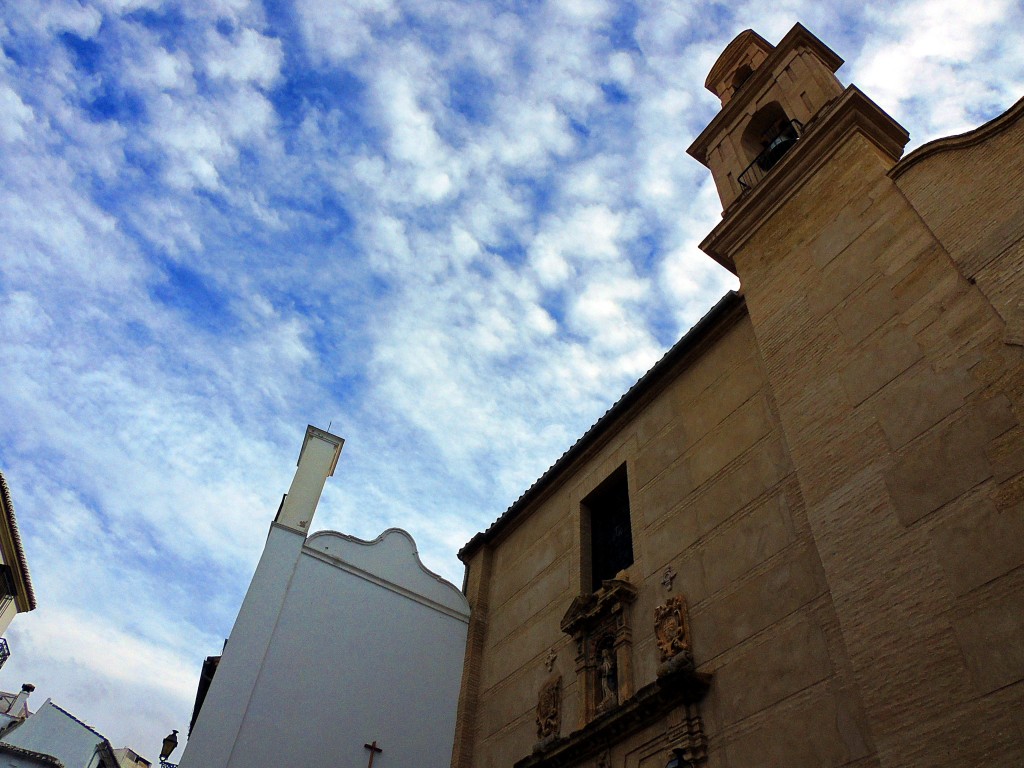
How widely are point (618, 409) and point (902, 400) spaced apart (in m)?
5.50

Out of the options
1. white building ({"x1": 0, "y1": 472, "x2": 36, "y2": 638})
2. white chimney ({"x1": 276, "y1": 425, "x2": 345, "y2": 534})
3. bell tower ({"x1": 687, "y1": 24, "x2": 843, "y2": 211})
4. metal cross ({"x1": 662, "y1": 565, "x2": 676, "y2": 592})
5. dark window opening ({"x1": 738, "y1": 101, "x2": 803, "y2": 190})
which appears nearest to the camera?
metal cross ({"x1": 662, "y1": 565, "x2": 676, "y2": 592})

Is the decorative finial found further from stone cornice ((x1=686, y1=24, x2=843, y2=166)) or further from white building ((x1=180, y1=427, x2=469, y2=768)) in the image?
stone cornice ((x1=686, y1=24, x2=843, y2=166))

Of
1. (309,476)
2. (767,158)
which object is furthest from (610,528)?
(767,158)

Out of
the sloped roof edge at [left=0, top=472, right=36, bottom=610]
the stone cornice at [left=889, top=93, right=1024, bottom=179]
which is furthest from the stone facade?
the sloped roof edge at [left=0, top=472, right=36, bottom=610]

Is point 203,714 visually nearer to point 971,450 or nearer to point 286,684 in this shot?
point 286,684

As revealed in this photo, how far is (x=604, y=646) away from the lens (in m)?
9.66

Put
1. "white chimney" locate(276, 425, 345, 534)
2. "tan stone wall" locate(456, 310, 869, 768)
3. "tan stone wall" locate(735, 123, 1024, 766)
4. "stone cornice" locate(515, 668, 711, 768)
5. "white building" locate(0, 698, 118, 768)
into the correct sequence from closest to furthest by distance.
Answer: "tan stone wall" locate(735, 123, 1024, 766), "tan stone wall" locate(456, 310, 869, 768), "stone cornice" locate(515, 668, 711, 768), "white chimney" locate(276, 425, 345, 534), "white building" locate(0, 698, 118, 768)

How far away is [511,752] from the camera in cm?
1060

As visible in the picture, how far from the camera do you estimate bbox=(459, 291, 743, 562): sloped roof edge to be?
1036cm

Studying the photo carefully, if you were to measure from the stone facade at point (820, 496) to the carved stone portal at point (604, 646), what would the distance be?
0.03 m

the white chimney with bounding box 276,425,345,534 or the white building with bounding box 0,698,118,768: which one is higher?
the white building with bounding box 0,698,118,768

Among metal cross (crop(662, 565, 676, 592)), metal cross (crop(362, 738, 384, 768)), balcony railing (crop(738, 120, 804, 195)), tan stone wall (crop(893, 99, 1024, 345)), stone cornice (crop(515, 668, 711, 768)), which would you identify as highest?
balcony railing (crop(738, 120, 804, 195))

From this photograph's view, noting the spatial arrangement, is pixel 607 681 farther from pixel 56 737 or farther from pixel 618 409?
pixel 56 737

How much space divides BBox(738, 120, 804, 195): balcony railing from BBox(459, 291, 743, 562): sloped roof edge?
219 cm
